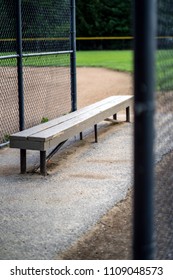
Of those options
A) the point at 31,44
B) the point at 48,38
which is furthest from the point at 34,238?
the point at 48,38

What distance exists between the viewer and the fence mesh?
9.06ft

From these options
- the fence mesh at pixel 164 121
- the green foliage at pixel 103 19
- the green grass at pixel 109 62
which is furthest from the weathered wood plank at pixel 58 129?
the green foliage at pixel 103 19

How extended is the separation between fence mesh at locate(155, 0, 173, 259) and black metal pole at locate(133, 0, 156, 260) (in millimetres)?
895

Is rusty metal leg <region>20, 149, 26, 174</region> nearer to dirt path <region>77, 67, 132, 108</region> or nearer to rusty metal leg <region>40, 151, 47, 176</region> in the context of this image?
rusty metal leg <region>40, 151, 47, 176</region>

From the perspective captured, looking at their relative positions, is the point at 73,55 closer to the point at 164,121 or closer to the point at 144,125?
the point at 164,121

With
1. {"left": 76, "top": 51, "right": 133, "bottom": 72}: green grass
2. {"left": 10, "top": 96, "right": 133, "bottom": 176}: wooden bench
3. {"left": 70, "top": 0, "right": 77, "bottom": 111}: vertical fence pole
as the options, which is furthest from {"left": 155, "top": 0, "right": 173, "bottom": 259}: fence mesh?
{"left": 76, "top": 51, "right": 133, "bottom": 72}: green grass

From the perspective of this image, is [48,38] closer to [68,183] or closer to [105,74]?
[68,183]

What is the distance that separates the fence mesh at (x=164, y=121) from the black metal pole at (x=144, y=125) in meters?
0.89

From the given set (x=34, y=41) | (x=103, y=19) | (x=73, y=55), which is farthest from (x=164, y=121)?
(x=103, y=19)

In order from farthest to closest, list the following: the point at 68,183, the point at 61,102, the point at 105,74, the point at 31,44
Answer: the point at 105,74
the point at 61,102
the point at 31,44
the point at 68,183

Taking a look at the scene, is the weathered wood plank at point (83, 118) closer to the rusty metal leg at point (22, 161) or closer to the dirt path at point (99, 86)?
the rusty metal leg at point (22, 161)

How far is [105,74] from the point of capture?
2023 cm

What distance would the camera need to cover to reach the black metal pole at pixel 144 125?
61.6 inches
